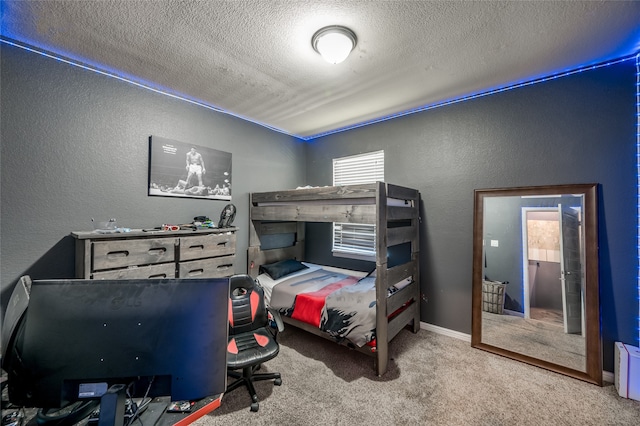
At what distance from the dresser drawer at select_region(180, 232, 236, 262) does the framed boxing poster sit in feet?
2.03

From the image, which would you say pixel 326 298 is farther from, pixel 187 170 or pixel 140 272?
pixel 187 170

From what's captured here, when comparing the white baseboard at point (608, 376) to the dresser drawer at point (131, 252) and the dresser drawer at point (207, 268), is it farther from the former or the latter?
the dresser drawer at point (131, 252)

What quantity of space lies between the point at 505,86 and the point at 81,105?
4.16 meters

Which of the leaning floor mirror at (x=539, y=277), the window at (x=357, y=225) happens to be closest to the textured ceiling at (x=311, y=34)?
the window at (x=357, y=225)

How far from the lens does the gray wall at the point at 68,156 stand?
2.01 metres

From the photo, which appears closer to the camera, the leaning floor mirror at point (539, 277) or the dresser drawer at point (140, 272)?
the dresser drawer at point (140, 272)

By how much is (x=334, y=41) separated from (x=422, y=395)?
2830 millimetres

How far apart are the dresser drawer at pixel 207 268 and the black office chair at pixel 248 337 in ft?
1.71

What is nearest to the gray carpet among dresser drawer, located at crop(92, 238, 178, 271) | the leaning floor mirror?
the leaning floor mirror

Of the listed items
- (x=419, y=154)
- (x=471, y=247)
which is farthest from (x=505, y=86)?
(x=471, y=247)

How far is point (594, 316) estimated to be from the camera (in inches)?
87.2

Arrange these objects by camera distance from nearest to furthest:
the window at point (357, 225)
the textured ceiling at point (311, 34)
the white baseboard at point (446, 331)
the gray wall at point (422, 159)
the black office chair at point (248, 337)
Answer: the textured ceiling at point (311, 34) → the black office chair at point (248, 337) → the gray wall at point (422, 159) → the white baseboard at point (446, 331) → the window at point (357, 225)

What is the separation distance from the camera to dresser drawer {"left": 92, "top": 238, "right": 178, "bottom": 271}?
2078mm

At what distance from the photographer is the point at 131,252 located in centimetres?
221
